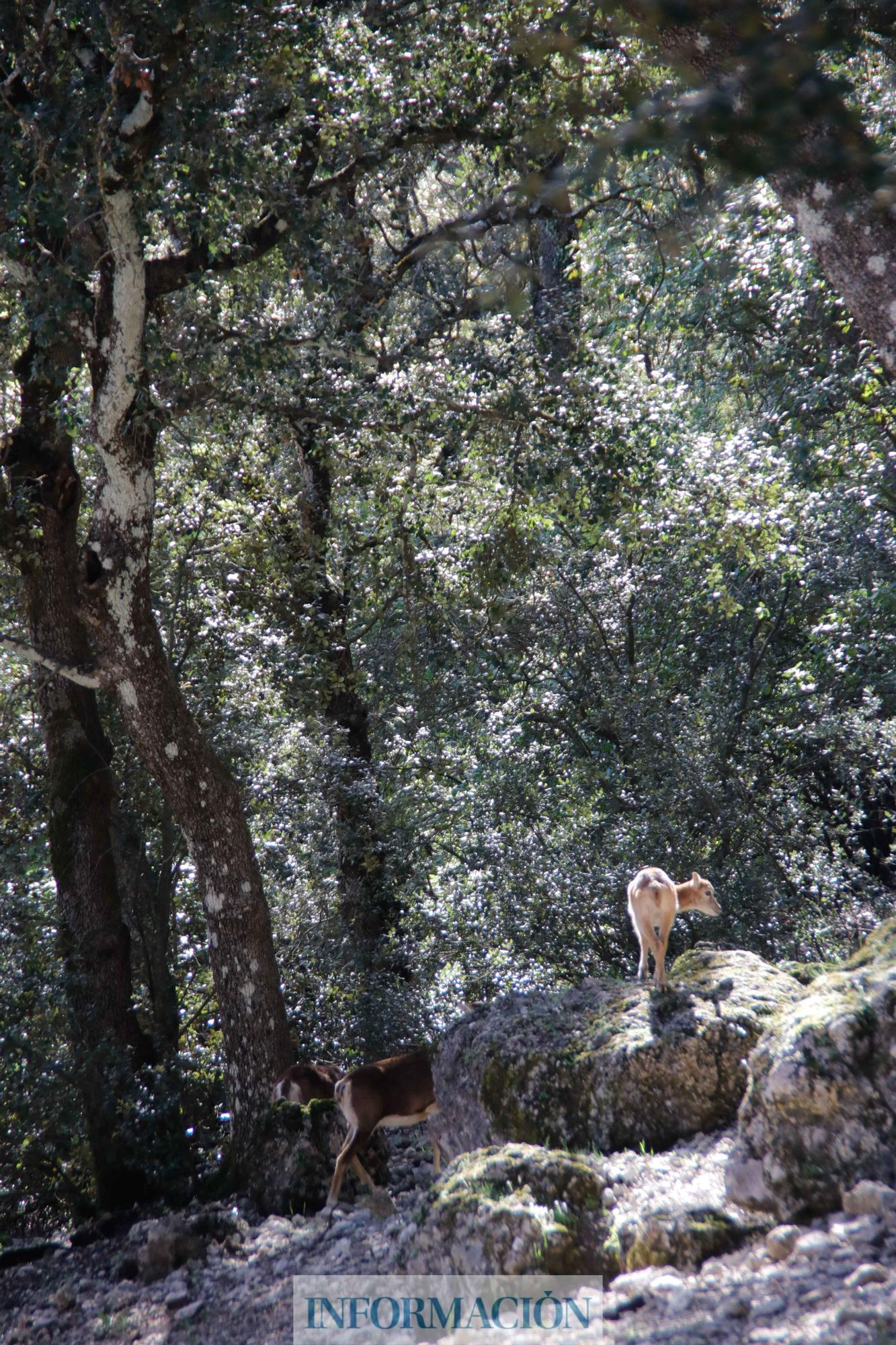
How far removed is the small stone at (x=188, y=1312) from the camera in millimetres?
5555

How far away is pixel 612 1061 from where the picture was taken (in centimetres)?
584

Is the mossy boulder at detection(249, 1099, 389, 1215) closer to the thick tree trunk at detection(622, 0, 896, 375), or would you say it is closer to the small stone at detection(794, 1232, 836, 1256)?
the small stone at detection(794, 1232, 836, 1256)

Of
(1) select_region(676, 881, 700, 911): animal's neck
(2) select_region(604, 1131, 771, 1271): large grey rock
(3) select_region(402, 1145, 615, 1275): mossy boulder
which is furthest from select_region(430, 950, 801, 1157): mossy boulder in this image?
(3) select_region(402, 1145, 615, 1275): mossy boulder

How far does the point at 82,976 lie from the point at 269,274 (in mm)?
6225

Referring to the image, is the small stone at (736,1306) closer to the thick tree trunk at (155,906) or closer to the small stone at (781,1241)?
the small stone at (781,1241)

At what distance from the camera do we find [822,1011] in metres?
4.33

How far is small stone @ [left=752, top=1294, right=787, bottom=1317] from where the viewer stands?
10.8 ft

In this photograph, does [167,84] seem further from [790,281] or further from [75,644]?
[790,281]

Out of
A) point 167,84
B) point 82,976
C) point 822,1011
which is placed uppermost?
point 167,84

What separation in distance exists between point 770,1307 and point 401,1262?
1776mm

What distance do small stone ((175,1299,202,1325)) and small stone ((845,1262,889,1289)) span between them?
3653 mm

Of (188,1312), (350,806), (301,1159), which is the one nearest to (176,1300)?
(188,1312)

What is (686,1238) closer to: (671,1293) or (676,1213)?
(676,1213)

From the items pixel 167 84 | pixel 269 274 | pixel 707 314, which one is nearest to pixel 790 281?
pixel 707 314
